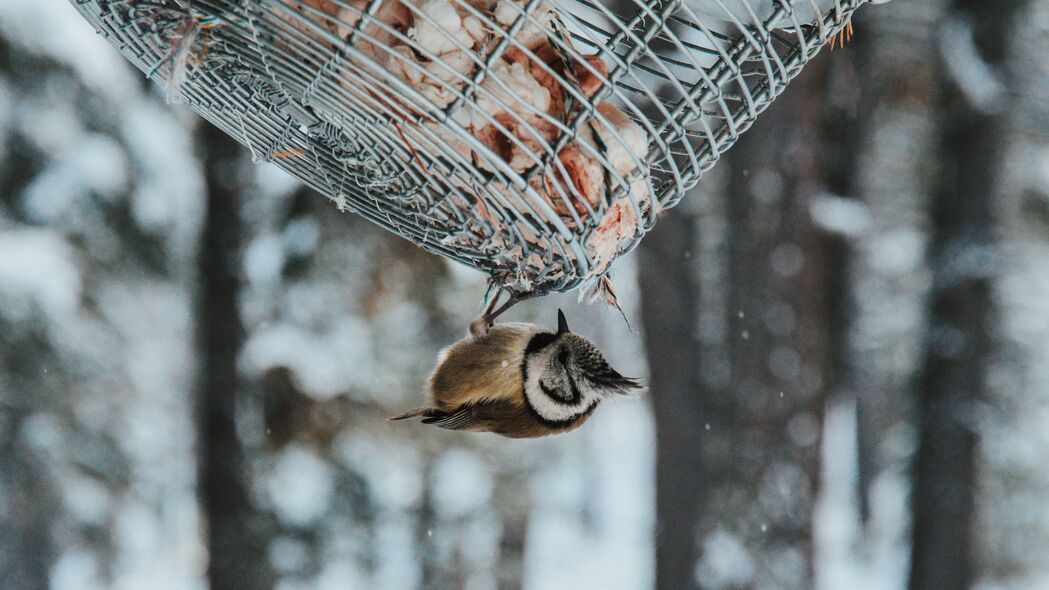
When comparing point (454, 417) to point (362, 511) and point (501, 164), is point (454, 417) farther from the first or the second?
point (362, 511)

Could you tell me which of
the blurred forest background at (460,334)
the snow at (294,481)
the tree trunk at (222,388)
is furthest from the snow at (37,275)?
the snow at (294,481)

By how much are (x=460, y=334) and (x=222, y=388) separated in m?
0.79

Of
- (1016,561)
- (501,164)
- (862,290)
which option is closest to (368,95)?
(501,164)

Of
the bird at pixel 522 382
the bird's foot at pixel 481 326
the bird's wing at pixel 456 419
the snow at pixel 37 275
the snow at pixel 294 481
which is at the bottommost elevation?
the snow at pixel 294 481

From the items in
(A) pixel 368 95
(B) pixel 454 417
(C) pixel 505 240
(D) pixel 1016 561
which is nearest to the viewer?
(A) pixel 368 95

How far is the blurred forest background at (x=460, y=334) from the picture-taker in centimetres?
282

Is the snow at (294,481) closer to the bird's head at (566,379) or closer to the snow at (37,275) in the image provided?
the snow at (37,275)

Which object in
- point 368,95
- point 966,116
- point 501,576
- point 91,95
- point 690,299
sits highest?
point 966,116

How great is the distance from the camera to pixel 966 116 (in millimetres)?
3467

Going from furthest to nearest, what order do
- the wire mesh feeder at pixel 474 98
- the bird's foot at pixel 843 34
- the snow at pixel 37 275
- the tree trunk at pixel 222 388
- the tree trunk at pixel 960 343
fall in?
the tree trunk at pixel 960 343 → the tree trunk at pixel 222 388 → the snow at pixel 37 275 → the bird's foot at pixel 843 34 → the wire mesh feeder at pixel 474 98

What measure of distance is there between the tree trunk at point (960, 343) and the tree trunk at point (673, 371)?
2.92ft

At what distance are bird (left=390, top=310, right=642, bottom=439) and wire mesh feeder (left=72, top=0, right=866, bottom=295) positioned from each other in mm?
279

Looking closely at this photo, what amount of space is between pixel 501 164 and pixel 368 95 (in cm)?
13

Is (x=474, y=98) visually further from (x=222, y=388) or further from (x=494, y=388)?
(x=222, y=388)
